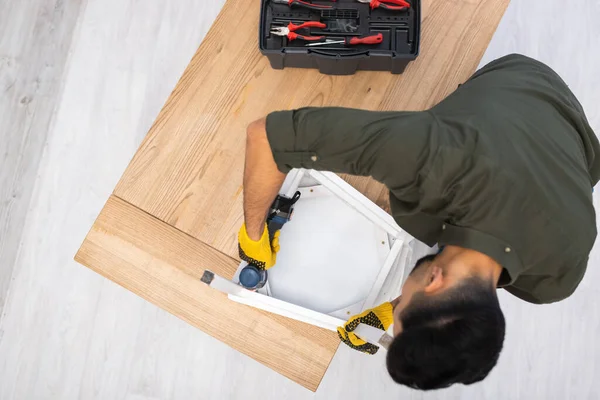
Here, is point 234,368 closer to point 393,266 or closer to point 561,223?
point 393,266

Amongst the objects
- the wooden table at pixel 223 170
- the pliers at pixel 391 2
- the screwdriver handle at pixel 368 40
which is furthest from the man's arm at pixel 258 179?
the pliers at pixel 391 2

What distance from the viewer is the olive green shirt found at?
0.84 m

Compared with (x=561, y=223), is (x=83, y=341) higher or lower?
lower

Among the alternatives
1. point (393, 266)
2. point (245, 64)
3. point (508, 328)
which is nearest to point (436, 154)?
point (393, 266)

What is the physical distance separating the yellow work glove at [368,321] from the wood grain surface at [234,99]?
0.87 ft

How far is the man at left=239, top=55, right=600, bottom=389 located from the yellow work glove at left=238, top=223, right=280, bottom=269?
0.66ft

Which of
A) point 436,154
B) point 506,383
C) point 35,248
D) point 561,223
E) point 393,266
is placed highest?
point 436,154

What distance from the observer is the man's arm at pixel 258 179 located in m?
0.93

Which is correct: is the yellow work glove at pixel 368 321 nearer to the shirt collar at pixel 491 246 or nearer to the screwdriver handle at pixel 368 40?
the shirt collar at pixel 491 246

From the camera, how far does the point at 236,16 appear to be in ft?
4.13

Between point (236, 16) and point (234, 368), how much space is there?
1184mm

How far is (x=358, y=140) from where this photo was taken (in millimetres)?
852

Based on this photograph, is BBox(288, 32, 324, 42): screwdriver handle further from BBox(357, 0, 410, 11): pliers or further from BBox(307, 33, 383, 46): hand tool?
BBox(357, 0, 410, 11): pliers

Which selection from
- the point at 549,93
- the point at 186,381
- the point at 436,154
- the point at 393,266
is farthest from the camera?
the point at 186,381
